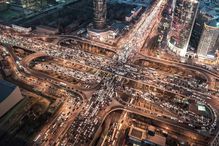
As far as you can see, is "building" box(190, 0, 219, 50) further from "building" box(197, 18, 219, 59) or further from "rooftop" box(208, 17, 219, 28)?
"building" box(197, 18, 219, 59)

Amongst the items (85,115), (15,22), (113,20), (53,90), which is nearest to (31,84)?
(53,90)

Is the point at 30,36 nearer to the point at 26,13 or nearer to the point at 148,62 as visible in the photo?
the point at 26,13

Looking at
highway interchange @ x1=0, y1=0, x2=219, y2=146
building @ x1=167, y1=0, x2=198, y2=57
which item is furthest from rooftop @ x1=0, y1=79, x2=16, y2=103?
building @ x1=167, y1=0, x2=198, y2=57

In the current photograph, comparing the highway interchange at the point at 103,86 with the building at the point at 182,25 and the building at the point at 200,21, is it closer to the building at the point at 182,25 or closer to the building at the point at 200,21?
the building at the point at 182,25

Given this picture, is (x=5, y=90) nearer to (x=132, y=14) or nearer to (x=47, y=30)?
(x=47, y=30)

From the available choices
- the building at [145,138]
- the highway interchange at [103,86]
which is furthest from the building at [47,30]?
the building at [145,138]
